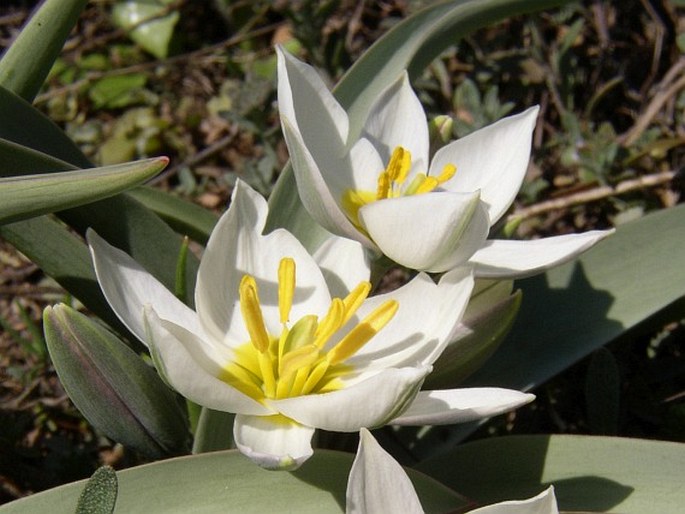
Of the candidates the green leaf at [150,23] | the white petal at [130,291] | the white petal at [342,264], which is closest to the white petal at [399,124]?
the white petal at [342,264]

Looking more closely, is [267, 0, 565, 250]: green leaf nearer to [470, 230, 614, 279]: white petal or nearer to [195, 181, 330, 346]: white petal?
[195, 181, 330, 346]: white petal

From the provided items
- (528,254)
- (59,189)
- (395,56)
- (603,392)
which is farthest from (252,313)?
(603,392)

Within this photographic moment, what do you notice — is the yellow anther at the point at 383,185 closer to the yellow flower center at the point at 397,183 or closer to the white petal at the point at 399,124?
the yellow flower center at the point at 397,183

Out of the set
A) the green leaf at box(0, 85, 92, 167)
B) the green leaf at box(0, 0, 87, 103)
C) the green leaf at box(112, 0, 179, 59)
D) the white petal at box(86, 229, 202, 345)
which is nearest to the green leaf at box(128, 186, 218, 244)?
the green leaf at box(0, 85, 92, 167)

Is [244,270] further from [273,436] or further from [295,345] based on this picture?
[273,436]

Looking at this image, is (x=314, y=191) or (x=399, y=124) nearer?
(x=314, y=191)

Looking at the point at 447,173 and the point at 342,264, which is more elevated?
the point at 447,173
